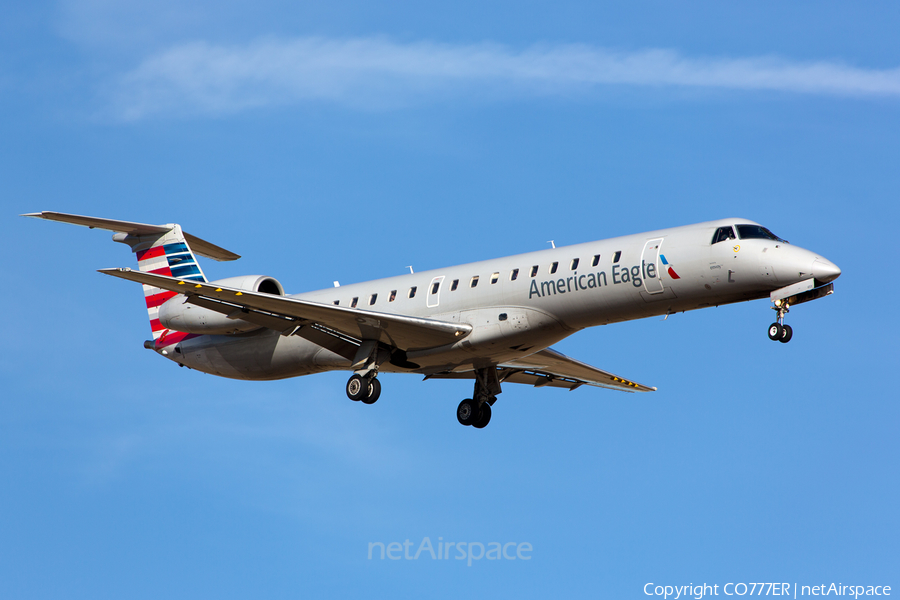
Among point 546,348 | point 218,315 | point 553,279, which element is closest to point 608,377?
point 546,348

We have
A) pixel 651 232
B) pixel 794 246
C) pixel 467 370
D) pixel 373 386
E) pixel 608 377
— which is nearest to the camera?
pixel 794 246

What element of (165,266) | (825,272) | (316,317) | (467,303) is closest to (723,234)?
(825,272)

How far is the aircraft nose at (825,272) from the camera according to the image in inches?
851

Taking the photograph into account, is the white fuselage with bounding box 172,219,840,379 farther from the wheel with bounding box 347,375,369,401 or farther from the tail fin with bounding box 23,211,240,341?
the tail fin with bounding box 23,211,240,341

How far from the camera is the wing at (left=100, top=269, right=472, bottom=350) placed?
2442 centimetres

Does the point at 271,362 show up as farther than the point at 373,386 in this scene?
Yes

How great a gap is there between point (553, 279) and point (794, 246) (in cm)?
507

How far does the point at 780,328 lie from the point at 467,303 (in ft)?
22.8

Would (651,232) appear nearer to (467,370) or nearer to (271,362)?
(467,370)

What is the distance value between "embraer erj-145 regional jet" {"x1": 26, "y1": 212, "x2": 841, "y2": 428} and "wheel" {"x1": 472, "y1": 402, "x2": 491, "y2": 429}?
3 centimetres

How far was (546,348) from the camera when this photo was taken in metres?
26.9

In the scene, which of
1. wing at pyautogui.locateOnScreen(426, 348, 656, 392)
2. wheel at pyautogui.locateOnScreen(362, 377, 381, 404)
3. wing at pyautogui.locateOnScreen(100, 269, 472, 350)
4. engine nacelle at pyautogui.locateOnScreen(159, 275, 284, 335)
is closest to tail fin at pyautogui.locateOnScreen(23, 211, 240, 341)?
engine nacelle at pyautogui.locateOnScreen(159, 275, 284, 335)

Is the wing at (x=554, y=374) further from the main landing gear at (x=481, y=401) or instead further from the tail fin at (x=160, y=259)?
the tail fin at (x=160, y=259)

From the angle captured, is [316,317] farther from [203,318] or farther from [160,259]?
[160,259]
